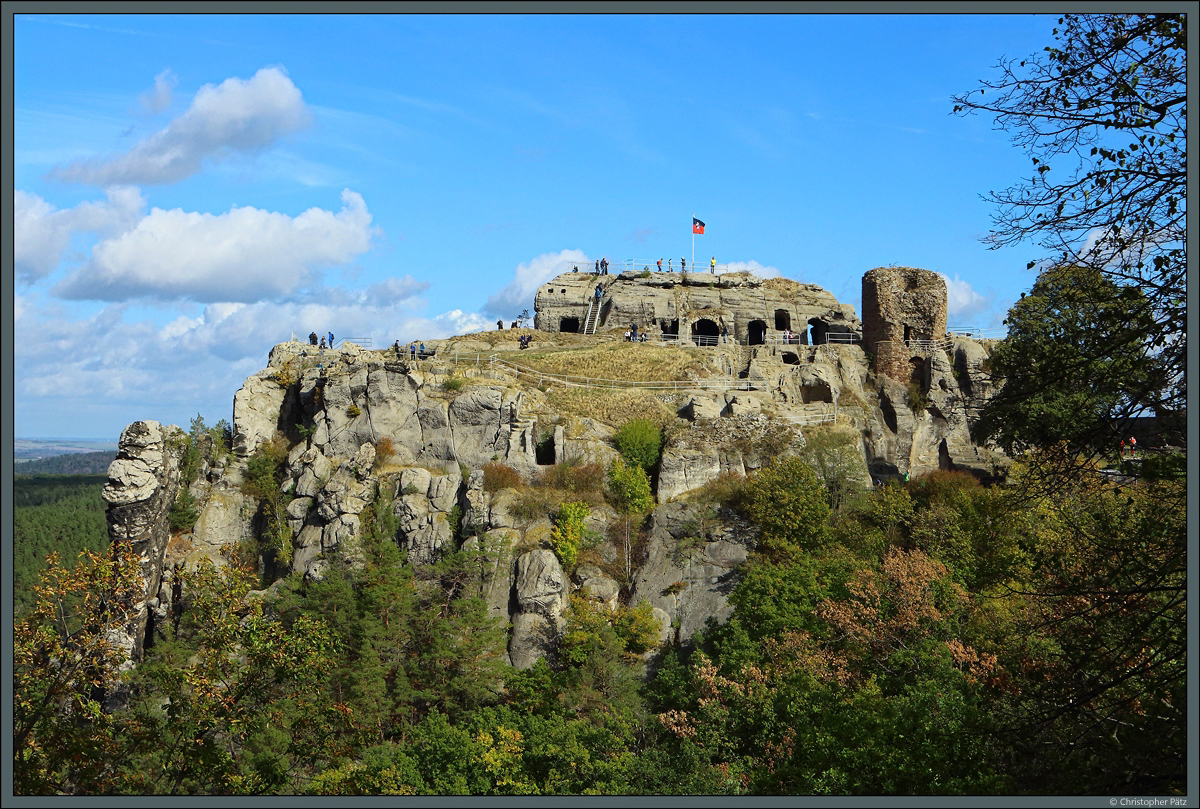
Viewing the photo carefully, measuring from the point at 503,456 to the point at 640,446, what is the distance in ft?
18.1

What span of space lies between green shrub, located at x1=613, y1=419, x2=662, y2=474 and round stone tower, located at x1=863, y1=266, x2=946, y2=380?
52.3ft

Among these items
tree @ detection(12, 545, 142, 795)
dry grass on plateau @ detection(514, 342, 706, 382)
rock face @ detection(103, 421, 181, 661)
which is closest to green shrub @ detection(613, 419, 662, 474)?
dry grass on plateau @ detection(514, 342, 706, 382)

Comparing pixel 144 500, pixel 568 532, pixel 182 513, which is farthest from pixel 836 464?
pixel 144 500

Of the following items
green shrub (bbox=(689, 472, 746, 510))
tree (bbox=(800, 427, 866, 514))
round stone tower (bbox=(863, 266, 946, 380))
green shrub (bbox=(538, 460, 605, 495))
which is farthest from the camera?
round stone tower (bbox=(863, 266, 946, 380))

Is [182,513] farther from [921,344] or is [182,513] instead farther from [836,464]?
[921,344]

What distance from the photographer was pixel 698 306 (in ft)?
189

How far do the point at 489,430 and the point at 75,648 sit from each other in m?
25.1

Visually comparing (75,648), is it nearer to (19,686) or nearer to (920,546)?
(19,686)

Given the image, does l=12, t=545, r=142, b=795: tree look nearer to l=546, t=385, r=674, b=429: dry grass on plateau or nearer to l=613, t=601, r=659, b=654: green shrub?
l=613, t=601, r=659, b=654: green shrub

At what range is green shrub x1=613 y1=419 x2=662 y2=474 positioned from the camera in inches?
1650

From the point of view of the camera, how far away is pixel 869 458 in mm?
48469

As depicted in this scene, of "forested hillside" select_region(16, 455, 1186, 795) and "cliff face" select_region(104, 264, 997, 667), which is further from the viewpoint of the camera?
"cliff face" select_region(104, 264, 997, 667)

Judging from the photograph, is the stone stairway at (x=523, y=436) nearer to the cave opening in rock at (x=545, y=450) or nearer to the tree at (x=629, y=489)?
the cave opening in rock at (x=545, y=450)

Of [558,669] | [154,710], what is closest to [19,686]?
[154,710]
